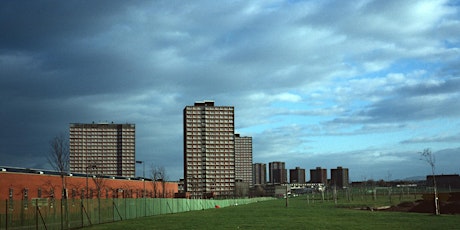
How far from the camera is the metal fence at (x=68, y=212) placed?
3254cm

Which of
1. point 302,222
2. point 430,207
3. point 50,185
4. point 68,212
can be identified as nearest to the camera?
point 68,212

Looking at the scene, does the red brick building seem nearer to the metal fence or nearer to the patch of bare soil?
the metal fence

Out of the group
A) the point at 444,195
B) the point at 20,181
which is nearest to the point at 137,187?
the point at 20,181

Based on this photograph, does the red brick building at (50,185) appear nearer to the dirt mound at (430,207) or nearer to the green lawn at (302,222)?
the green lawn at (302,222)

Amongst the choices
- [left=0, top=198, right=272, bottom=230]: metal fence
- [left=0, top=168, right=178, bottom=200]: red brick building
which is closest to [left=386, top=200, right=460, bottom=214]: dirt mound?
[left=0, top=198, right=272, bottom=230]: metal fence

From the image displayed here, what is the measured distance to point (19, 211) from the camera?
33.3 metres

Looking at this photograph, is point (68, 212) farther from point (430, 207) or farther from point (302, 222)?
point (430, 207)

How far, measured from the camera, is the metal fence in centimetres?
3254

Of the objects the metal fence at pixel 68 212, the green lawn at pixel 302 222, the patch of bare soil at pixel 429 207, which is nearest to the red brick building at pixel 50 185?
the metal fence at pixel 68 212

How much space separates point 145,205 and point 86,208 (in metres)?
20.3

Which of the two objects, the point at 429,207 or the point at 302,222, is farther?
the point at 429,207

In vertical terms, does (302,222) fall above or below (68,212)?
below

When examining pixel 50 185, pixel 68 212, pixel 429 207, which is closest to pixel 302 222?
pixel 68 212

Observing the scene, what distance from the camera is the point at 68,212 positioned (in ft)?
138
